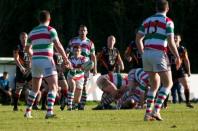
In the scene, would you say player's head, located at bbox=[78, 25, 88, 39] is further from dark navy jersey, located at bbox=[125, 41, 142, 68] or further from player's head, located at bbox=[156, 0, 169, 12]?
player's head, located at bbox=[156, 0, 169, 12]

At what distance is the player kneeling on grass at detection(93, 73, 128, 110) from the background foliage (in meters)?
30.3

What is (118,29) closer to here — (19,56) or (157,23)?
(19,56)

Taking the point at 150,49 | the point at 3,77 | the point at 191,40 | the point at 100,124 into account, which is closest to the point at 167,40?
the point at 150,49

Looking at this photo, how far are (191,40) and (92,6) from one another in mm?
8200

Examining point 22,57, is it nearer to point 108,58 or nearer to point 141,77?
point 108,58

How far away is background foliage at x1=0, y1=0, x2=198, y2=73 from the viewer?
5488 centimetres

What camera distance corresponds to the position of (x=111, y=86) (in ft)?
76.8

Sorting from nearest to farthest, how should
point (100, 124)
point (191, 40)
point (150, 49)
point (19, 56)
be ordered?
1. point (100, 124)
2. point (150, 49)
3. point (19, 56)
4. point (191, 40)

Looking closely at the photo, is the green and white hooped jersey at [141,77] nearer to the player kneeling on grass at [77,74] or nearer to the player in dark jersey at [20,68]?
the player kneeling on grass at [77,74]

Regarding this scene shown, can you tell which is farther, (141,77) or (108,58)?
(108,58)

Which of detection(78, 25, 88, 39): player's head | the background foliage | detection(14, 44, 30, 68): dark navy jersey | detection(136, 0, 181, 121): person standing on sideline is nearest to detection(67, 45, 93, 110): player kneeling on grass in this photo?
detection(78, 25, 88, 39): player's head

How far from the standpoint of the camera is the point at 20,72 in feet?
71.6

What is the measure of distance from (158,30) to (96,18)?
42.8 m

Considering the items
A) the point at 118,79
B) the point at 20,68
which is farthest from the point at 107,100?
the point at 20,68
